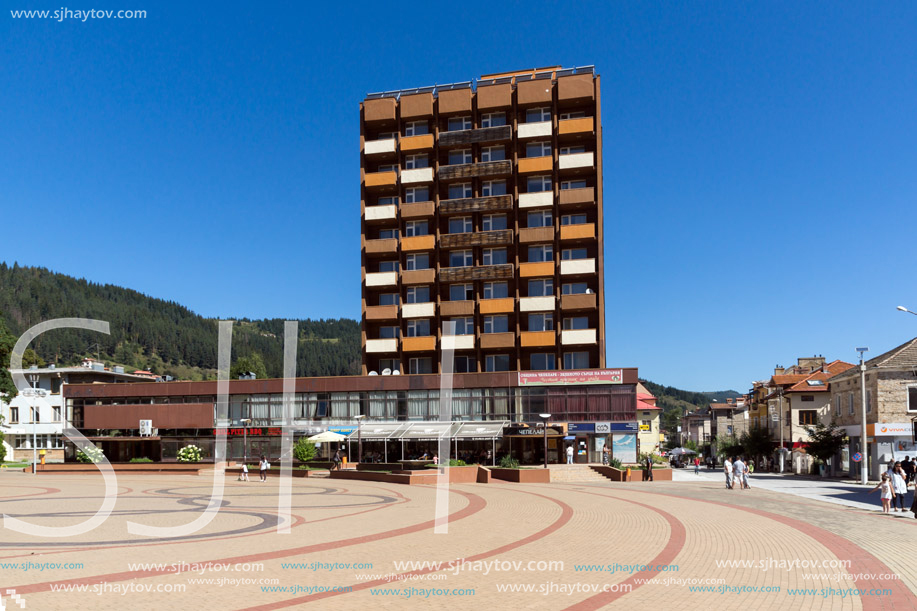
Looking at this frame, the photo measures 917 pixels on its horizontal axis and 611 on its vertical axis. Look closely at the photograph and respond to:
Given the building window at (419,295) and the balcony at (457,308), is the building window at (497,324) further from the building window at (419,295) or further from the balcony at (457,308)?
the building window at (419,295)

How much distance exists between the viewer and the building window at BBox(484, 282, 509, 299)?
6259 cm

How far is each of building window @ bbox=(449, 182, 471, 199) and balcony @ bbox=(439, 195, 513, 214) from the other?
109 cm

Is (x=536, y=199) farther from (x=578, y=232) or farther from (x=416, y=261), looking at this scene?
(x=416, y=261)

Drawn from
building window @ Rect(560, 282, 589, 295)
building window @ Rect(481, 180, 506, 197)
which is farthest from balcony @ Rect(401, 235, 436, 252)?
building window @ Rect(560, 282, 589, 295)

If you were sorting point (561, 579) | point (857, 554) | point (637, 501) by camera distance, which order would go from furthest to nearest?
1. point (637, 501)
2. point (857, 554)
3. point (561, 579)

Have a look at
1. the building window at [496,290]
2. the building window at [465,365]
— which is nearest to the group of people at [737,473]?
the building window at [465,365]

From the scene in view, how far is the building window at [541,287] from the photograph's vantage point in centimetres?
Result: 6166

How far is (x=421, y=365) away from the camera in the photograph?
208 feet

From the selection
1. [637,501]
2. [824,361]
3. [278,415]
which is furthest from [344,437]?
[824,361]

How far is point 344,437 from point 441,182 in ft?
75.1

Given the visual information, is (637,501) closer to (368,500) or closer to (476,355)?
(368,500)

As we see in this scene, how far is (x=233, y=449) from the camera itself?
6019cm

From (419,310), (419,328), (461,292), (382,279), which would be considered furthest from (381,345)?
(461,292)

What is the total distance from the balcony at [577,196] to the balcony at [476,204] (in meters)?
4.20
